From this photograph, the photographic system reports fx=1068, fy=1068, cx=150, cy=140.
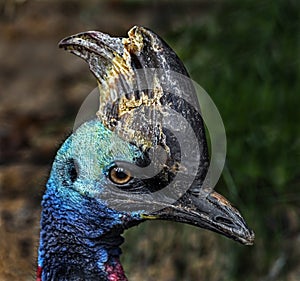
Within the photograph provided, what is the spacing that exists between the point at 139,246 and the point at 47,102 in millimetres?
1939

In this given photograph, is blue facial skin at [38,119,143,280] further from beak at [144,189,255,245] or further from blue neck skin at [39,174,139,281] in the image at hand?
beak at [144,189,255,245]

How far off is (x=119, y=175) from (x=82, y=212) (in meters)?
0.16

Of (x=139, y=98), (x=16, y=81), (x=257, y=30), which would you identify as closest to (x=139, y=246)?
(x=257, y=30)

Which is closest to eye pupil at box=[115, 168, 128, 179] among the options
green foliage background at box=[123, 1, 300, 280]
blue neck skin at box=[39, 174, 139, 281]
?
blue neck skin at box=[39, 174, 139, 281]

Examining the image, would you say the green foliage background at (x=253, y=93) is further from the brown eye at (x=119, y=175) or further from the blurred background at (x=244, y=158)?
the brown eye at (x=119, y=175)

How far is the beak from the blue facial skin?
0.10m

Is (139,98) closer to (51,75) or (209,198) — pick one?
(209,198)

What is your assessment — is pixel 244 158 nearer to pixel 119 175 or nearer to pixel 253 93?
pixel 253 93

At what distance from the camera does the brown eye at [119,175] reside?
2.43m

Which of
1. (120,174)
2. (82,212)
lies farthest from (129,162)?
(82,212)

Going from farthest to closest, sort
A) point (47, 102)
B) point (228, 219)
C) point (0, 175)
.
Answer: point (47, 102)
point (0, 175)
point (228, 219)

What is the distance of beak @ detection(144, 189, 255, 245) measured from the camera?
2.37 meters

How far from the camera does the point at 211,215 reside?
2391mm

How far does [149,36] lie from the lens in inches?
95.8
